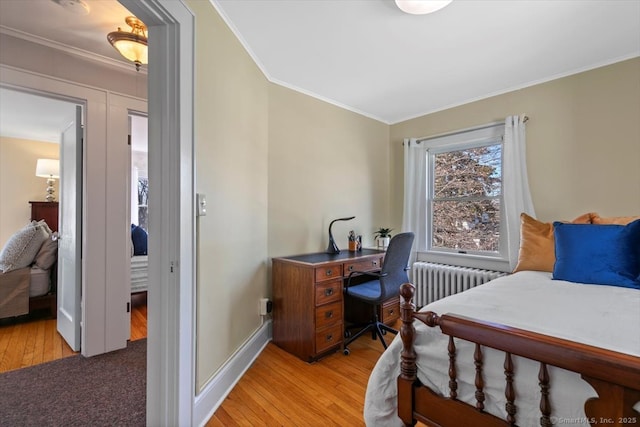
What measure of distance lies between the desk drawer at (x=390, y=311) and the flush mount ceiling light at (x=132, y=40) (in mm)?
2845

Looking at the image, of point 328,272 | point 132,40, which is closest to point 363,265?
point 328,272

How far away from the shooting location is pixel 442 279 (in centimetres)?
300

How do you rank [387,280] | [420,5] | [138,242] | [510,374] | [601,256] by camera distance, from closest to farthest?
1. [510,374]
2. [420,5]
3. [601,256]
4. [387,280]
5. [138,242]

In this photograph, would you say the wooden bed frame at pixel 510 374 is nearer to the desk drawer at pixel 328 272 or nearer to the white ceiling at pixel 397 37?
the desk drawer at pixel 328 272

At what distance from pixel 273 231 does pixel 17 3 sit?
6.99 ft

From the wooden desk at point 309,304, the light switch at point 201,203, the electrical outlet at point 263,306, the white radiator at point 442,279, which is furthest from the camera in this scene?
the white radiator at point 442,279

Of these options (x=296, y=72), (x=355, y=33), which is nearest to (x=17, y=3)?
(x=296, y=72)

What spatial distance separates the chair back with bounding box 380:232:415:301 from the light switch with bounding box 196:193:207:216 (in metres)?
1.38

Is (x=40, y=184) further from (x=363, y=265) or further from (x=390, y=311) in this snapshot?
(x=390, y=311)

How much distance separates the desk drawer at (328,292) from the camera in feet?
7.11

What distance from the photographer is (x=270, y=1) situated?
1.63 m

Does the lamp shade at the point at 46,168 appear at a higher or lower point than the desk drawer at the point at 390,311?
higher

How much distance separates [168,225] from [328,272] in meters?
1.28

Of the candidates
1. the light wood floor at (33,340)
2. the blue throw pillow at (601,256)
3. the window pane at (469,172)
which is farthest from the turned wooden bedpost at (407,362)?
the light wood floor at (33,340)
